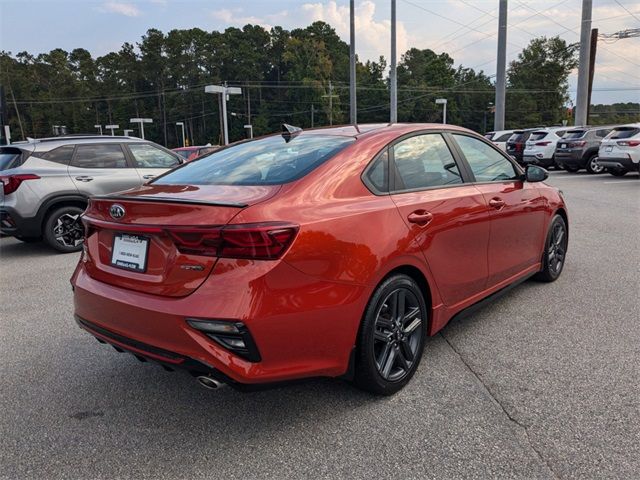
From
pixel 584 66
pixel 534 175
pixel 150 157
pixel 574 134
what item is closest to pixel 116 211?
pixel 534 175

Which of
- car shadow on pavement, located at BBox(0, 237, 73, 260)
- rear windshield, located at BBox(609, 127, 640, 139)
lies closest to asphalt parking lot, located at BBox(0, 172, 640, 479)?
car shadow on pavement, located at BBox(0, 237, 73, 260)

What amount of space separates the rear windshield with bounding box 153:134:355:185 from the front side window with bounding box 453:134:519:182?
1.18 metres

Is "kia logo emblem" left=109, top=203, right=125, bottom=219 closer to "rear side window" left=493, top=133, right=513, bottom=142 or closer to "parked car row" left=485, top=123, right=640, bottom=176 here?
"parked car row" left=485, top=123, right=640, bottom=176

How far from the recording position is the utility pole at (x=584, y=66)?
27.3 meters

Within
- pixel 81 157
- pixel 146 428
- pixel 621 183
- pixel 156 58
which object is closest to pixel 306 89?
pixel 156 58

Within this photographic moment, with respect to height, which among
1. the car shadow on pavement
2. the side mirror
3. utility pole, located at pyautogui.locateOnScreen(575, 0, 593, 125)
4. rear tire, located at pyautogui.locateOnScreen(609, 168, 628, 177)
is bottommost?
the car shadow on pavement

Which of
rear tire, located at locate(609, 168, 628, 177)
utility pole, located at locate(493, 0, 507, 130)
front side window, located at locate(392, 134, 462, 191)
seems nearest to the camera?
Result: front side window, located at locate(392, 134, 462, 191)

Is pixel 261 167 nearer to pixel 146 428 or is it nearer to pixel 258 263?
pixel 258 263

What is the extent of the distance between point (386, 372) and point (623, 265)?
13.9 feet

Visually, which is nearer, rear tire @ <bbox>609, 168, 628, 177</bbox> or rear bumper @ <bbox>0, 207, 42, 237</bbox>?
rear bumper @ <bbox>0, 207, 42, 237</bbox>

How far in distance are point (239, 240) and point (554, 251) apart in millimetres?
3978

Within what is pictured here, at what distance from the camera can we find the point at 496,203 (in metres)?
3.89

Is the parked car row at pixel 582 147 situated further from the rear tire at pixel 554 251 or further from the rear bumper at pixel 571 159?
the rear tire at pixel 554 251

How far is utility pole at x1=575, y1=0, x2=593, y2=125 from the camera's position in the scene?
2733cm
